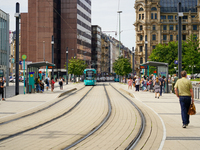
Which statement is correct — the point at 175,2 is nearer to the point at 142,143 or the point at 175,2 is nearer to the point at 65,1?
the point at 65,1

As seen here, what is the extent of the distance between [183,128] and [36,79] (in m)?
20.3

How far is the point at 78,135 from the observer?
26.2 ft

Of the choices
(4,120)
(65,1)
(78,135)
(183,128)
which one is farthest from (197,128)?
(65,1)

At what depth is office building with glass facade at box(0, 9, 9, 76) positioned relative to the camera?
5118cm

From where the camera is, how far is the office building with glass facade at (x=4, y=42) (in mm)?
51181

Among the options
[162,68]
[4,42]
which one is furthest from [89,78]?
[162,68]

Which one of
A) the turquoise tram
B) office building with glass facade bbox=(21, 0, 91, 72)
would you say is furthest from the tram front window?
office building with glass facade bbox=(21, 0, 91, 72)

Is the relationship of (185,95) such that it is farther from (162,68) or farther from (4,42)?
(4,42)

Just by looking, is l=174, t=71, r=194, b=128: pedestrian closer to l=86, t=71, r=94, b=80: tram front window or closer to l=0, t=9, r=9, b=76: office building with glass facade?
l=86, t=71, r=94, b=80: tram front window

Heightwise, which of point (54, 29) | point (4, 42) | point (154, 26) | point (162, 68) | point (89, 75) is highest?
point (154, 26)

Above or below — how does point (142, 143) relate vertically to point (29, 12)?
below

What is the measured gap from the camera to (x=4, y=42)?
5275 cm

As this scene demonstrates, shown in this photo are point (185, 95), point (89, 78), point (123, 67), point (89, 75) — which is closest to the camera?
point (185, 95)

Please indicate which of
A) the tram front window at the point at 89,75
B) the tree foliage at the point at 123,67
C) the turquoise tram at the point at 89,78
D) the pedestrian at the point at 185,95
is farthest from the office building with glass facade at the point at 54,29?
the pedestrian at the point at 185,95
